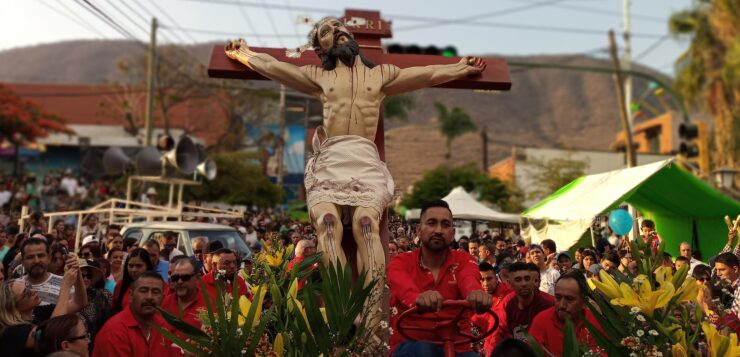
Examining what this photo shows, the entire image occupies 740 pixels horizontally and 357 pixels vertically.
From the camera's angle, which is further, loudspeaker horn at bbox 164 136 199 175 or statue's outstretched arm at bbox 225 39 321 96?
loudspeaker horn at bbox 164 136 199 175

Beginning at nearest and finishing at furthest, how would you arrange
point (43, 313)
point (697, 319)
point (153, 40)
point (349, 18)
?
point (697, 319)
point (43, 313)
point (349, 18)
point (153, 40)

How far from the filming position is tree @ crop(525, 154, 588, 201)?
3925 cm

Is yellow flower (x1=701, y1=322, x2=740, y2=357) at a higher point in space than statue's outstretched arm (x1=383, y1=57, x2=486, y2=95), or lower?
lower

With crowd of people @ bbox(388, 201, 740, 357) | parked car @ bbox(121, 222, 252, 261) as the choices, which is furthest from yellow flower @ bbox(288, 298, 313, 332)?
parked car @ bbox(121, 222, 252, 261)

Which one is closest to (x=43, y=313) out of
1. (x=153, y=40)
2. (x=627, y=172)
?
(x=627, y=172)

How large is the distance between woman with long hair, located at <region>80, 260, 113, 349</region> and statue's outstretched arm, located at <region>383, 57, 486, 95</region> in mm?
2887

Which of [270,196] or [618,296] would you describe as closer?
[618,296]

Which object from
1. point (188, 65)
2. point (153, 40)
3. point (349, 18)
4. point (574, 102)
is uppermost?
point (574, 102)

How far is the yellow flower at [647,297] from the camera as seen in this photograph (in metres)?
4.25

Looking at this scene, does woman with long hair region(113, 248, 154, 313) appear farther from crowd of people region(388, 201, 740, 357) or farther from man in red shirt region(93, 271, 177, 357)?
crowd of people region(388, 201, 740, 357)

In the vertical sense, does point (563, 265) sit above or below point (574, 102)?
below

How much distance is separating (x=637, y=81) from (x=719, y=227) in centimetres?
18057

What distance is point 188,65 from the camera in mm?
52281

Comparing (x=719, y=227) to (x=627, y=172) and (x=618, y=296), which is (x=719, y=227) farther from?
(x=618, y=296)
